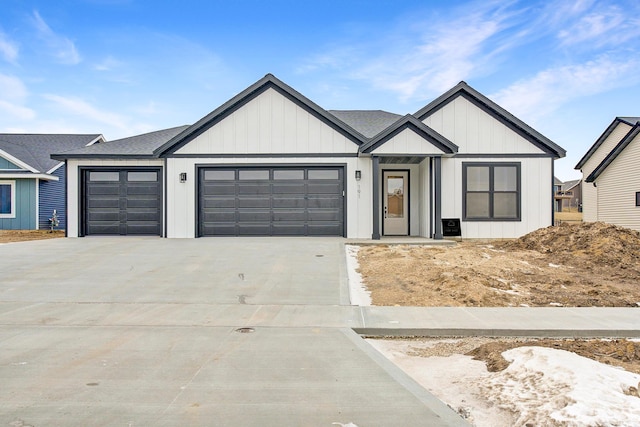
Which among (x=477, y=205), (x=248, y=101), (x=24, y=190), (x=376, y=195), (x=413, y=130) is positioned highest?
(x=248, y=101)

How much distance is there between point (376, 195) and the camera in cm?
1528

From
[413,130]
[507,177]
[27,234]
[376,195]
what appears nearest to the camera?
[413,130]

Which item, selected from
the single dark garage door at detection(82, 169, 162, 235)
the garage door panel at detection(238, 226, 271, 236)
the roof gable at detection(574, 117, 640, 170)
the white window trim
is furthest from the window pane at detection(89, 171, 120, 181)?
the roof gable at detection(574, 117, 640, 170)

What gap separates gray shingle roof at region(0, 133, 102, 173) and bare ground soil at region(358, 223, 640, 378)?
65.3 ft

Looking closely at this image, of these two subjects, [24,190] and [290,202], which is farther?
[24,190]

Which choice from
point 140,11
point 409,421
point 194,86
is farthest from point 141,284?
point 194,86

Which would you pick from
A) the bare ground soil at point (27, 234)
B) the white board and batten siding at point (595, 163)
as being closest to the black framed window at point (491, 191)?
the white board and batten siding at point (595, 163)

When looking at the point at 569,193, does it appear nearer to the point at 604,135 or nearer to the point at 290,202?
the point at 604,135

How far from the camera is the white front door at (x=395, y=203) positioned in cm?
1683

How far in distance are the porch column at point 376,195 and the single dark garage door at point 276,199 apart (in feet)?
3.89

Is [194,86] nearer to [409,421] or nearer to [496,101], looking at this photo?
[496,101]

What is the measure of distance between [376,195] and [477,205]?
382 centimetres

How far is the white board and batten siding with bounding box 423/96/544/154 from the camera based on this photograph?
1602 centimetres

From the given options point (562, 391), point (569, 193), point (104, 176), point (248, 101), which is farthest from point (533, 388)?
point (569, 193)
